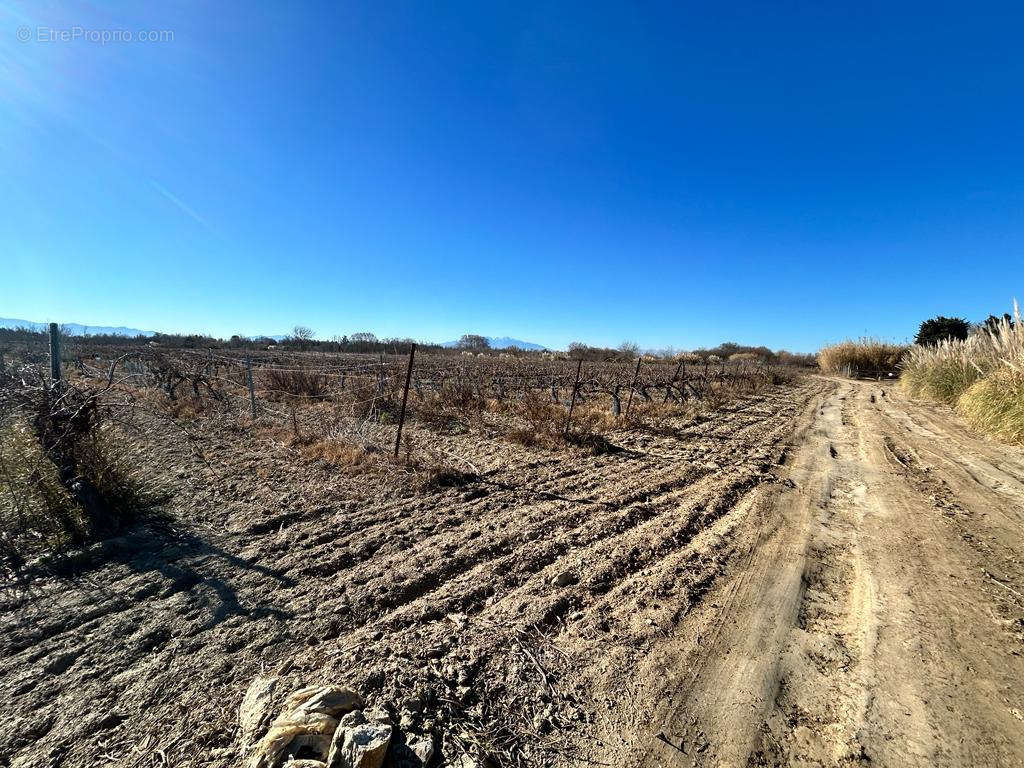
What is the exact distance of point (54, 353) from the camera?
451cm

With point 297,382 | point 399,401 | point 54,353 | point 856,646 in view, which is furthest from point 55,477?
point 297,382

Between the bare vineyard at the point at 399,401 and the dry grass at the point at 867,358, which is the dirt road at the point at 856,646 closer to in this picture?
the bare vineyard at the point at 399,401

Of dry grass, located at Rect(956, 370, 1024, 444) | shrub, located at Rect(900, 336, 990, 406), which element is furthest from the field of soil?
shrub, located at Rect(900, 336, 990, 406)

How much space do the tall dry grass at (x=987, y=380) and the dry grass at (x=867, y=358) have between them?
20079mm

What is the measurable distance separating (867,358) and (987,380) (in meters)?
28.3

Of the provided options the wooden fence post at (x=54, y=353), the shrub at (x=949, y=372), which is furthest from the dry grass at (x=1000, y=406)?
the wooden fence post at (x=54, y=353)

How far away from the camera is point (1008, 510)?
4445mm

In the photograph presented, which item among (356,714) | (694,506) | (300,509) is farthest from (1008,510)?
(300,509)

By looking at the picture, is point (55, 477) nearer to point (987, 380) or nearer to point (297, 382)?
point (297, 382)

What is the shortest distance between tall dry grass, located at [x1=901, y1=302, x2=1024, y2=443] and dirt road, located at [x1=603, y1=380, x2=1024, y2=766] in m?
3.92

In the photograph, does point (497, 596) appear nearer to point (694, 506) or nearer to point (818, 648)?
point (818, 648)

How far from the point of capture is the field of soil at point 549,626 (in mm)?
1916

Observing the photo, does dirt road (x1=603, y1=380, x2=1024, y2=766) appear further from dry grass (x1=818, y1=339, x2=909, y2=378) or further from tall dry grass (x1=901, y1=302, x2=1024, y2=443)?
dry grass (x1=818, y1=339, x2=909, y2=378)

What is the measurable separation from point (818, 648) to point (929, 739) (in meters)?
0.60
